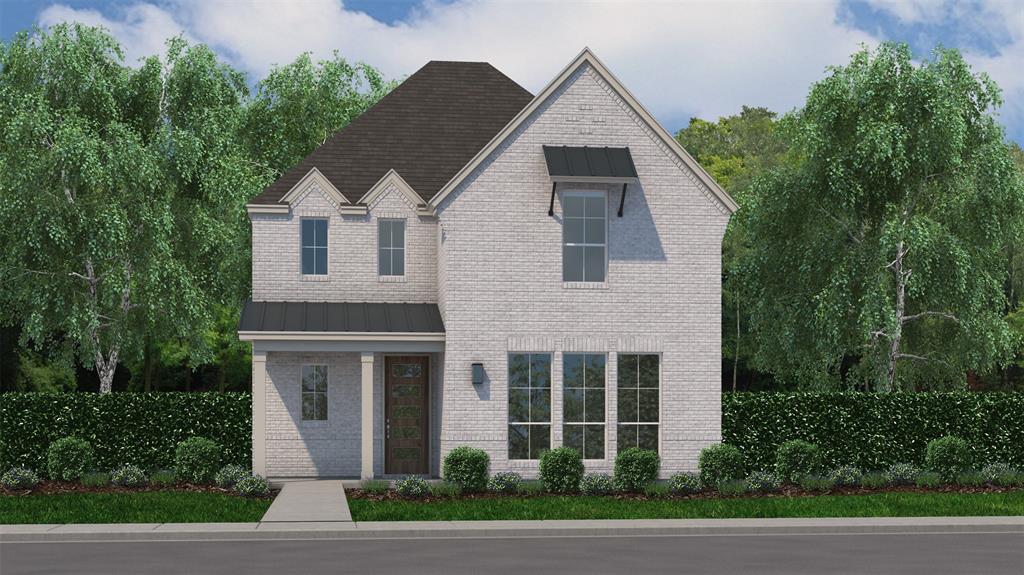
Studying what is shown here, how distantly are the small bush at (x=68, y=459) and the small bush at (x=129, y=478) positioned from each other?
0.92 meters

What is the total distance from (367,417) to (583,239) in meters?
5.98

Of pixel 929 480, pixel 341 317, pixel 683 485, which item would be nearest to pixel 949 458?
pixel 929 480

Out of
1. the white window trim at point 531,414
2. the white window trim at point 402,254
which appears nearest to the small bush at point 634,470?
the white window trim at point 531,414

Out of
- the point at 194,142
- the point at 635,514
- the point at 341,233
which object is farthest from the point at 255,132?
the point at 635,514

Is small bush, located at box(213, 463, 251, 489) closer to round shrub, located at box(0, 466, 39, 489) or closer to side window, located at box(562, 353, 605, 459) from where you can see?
round shrub, located at box(0, 466, 39, 489)

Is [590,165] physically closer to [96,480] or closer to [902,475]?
[902,475]

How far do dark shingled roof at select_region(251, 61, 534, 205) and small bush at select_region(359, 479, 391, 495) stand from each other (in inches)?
291

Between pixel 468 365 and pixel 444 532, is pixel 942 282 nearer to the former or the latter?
pixel 468 365

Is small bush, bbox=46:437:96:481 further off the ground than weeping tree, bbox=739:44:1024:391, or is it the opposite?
weeping tree, bbox=739:44:1024:391

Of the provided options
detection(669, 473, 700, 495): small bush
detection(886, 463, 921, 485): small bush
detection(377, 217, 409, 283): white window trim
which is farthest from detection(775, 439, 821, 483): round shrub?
detection(377, 217, 409, 283): white window trim

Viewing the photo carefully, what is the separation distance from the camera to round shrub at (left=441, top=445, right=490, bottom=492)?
1017 inches

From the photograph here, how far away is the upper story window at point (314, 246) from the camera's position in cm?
3012

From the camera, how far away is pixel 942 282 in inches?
1384

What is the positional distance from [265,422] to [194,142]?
53.7 feet
